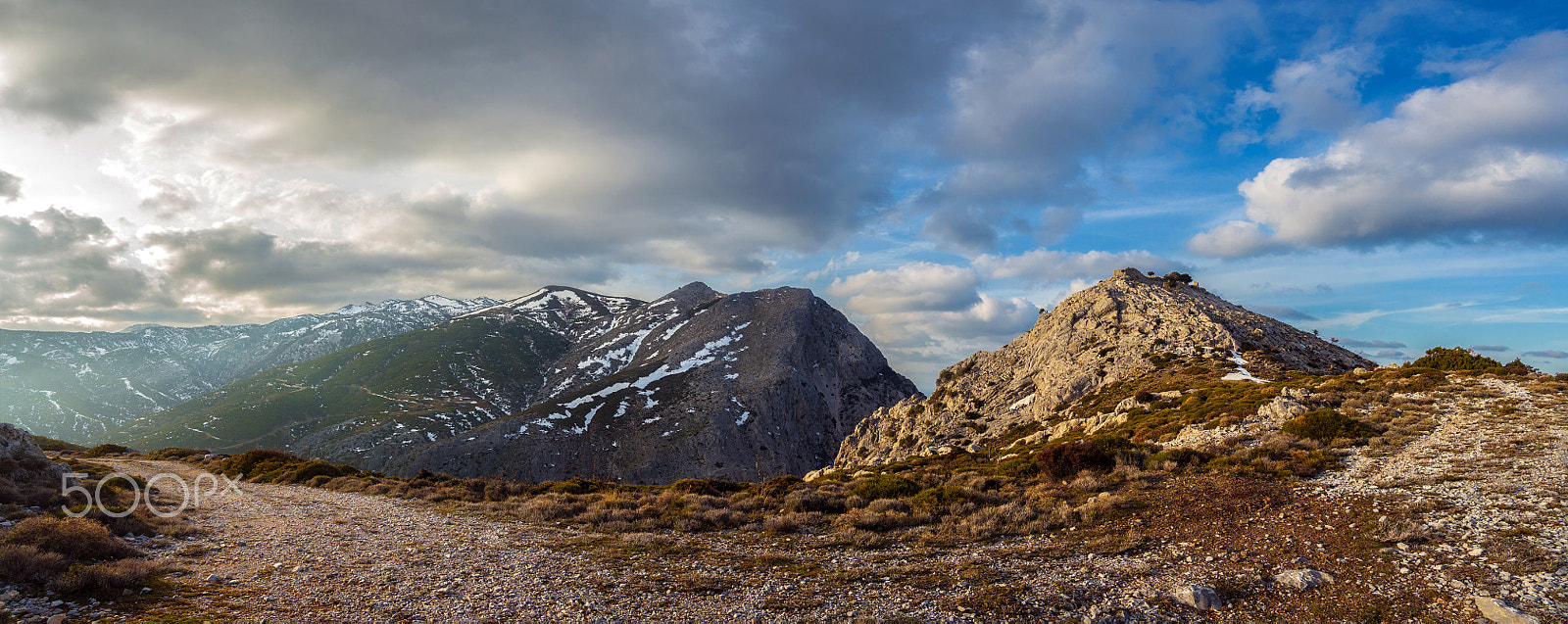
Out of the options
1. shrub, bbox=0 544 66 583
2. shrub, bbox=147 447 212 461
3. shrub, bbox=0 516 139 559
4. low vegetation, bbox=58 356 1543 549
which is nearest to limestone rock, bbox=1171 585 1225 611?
low vegetation, bbox=58 356 1543 549

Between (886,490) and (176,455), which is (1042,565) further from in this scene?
(176,455)

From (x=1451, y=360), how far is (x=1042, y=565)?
52298 millimetres

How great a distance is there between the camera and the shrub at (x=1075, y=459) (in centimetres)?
2573

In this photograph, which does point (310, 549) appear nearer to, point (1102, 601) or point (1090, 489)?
point (1102, 601)

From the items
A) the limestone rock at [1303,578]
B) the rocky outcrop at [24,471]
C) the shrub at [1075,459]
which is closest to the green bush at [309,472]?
the rocky outcrop at [24,471]

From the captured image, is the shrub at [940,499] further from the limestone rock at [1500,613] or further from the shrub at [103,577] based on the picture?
the shrub at [103,577]

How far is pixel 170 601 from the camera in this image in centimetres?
1154

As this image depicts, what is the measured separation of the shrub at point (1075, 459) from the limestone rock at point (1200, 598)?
15.0 m

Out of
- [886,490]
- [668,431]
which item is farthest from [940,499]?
[668,431]

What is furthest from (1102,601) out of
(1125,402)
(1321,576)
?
(1125,402)

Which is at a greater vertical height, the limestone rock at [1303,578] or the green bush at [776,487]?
the limestone rock at [1303,578]

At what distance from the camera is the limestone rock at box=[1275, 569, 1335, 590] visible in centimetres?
1139

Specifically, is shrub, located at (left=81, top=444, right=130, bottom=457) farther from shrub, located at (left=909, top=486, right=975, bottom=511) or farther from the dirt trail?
shrub, located at (left=909, top=486, right=975, bottom=511)

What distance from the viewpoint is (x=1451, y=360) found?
4194 cm
